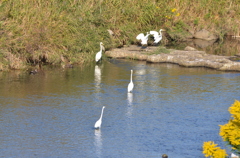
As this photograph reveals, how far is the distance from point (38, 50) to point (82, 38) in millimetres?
2436

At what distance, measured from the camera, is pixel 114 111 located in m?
11.1

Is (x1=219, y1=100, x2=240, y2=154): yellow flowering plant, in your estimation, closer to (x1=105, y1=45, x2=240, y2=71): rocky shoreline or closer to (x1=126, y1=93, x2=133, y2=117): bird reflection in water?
(x1=126, y1=93, x2=133, y2=117): bird reflection in water

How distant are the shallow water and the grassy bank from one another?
1.08 meters

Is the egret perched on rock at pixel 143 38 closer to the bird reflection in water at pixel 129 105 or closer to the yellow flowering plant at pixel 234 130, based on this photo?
the bird reflection in water at pixel 129 105

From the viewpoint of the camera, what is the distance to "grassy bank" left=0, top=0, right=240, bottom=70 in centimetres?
1653

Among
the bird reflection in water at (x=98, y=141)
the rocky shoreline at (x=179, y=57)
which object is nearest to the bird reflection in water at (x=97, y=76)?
the rocky shoreline at (x=179, y=57)

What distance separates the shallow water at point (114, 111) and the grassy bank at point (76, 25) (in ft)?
3.56

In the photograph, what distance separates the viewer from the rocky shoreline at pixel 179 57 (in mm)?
16719

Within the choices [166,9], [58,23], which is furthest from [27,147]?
[166,9]

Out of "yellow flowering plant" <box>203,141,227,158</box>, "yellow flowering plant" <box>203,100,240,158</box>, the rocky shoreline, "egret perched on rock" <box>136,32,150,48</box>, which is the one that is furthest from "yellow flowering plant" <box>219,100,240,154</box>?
"egret perched on rock" <box>136,32,150,48</box>

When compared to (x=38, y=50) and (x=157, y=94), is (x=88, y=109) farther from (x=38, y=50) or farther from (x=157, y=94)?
(x=38, y=50)

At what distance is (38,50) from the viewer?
16.7 metres

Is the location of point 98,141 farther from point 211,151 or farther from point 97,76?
point 97,76

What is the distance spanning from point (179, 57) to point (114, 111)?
7755 mm
